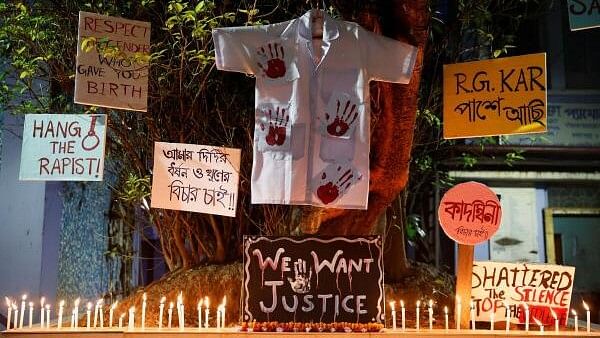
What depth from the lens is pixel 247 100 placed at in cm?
718

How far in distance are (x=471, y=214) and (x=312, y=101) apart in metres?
1.78

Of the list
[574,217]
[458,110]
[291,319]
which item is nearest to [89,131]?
[291,319]

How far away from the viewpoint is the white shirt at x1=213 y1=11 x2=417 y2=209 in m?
4.71

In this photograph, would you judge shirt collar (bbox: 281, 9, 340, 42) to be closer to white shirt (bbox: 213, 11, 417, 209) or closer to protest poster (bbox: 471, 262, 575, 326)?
white shirt (bbox: 213, 11, 417, 209)

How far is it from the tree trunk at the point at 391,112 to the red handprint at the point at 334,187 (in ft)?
2.55

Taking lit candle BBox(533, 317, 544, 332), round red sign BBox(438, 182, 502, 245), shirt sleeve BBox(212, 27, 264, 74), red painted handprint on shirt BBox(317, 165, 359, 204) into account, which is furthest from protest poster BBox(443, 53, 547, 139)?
shirt sleeve BBox(212, 27, 264, 74)

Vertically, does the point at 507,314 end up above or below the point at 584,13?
below

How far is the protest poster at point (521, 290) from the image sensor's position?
5.42m

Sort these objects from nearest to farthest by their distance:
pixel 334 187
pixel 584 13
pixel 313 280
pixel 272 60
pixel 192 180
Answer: pixel 334 187 < pixel 272 60 < pixel 584 13 < pixel 313 280 < pixel 192 180

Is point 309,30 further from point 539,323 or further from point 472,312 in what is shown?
point 539,323

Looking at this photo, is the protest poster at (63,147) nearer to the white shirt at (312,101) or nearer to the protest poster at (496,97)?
the white shirt at (312,101)

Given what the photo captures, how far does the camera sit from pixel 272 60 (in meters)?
4.83

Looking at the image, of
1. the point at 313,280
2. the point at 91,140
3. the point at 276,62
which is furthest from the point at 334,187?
the point at 91,140

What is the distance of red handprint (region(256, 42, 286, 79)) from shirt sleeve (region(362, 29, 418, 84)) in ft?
2.32
